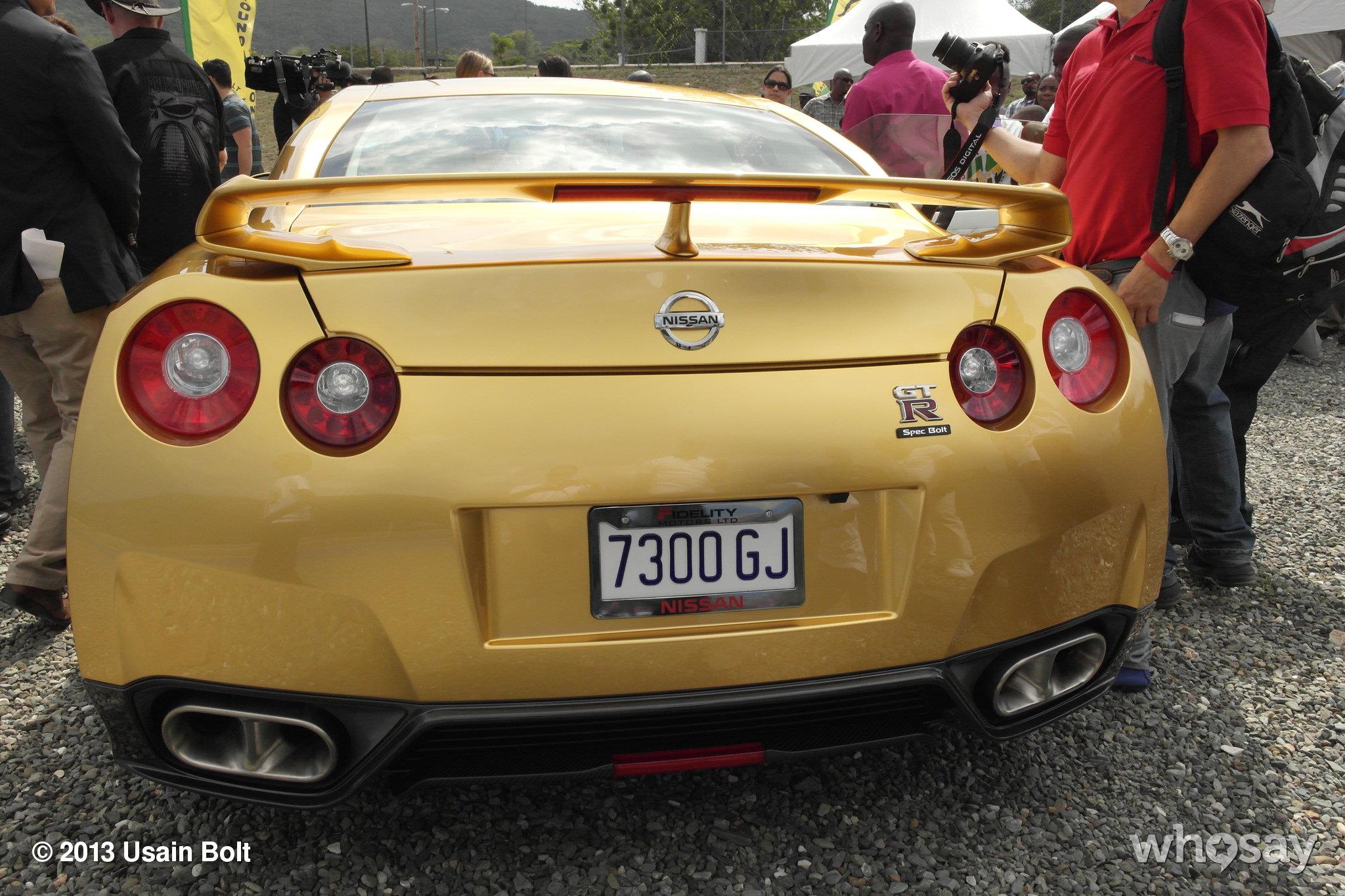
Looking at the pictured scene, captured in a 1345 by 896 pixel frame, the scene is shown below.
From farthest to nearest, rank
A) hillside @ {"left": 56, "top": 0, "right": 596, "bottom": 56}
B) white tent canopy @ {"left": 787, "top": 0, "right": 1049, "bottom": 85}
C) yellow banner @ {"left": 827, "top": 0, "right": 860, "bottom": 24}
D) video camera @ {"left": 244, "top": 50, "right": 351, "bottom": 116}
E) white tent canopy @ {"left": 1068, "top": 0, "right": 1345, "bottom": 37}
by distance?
hillside @ {"left": 56, "top": 0, "right": 596, "bottom": 56} → yellow banner @ {"left": 827, "top": 0, "right": 860, "bottom": 24} → white tent canopy @ {"left": 787, "top": 0, "right": 1049, "bottom": 85} → white tent canopy @ {"left": 1068, "top": 0, "right": 1345, "bottom": 37} → video camera @ {"left": 244, "top": 50, "right": 351, "bottom": 116}

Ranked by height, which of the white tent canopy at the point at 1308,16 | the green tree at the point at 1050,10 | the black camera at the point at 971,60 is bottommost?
the black camera at the point at 971,60

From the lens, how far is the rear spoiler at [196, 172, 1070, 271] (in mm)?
1420

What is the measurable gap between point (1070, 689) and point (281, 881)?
1426 mm

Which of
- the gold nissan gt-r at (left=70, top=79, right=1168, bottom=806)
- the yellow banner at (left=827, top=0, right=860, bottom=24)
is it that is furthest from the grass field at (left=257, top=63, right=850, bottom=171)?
the gold nissan gt-r at (left=70, top=79, right=1168, bottom=806)

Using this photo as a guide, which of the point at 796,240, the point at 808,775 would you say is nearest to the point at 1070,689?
the point at 808,775

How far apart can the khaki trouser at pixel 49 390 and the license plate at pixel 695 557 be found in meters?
1.75

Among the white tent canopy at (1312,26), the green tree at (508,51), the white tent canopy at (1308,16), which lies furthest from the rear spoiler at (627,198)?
the green tree at (508,51)

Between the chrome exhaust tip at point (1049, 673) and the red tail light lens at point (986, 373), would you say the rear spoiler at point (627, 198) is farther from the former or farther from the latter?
the chrome exhaust tip at point (1049, 673)

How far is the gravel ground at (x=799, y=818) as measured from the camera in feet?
5.61

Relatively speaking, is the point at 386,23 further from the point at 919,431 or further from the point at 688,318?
the point at 919,431

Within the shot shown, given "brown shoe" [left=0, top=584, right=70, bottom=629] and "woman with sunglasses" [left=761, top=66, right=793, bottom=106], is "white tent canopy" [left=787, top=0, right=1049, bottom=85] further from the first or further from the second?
"brown shoe" [left=0, top=584, right=70, bottom=629]

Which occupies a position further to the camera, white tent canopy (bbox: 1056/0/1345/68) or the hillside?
the hillside

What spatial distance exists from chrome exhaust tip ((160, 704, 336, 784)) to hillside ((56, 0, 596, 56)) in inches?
4462

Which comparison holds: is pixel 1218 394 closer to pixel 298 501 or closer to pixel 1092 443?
pixel 1092 443
